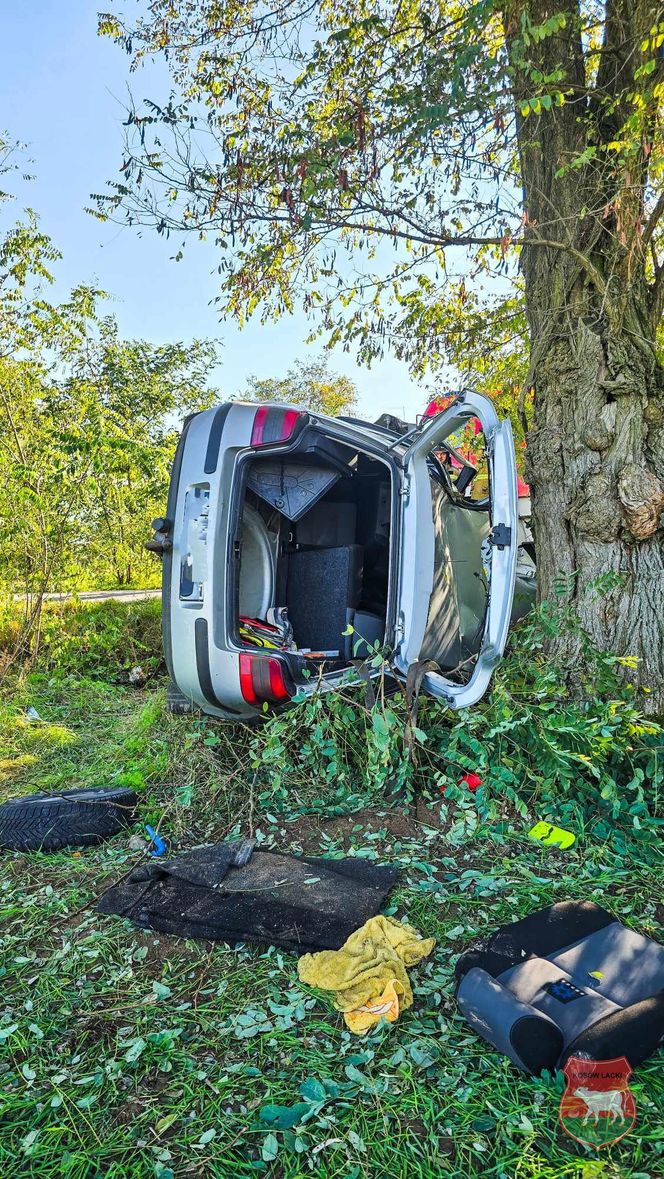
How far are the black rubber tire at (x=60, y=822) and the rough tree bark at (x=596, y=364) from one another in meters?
2.75

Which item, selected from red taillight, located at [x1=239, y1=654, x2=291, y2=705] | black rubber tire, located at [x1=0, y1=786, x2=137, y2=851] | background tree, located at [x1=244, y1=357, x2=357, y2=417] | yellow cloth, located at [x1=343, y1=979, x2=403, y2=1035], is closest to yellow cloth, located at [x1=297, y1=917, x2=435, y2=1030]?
yellow cloth, located at [x1=343, y1=979, x2=403, y2=1035]

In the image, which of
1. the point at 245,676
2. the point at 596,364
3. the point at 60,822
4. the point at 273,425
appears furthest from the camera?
the point at 596,364

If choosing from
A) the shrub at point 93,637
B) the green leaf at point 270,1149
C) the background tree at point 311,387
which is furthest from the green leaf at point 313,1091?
the background tree at point 311,387

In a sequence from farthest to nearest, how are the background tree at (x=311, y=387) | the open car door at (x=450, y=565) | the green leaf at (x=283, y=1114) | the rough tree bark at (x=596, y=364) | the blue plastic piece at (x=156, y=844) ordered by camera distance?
the background tree at (x=311, y=387) → the rough tree bark at (x=596, y=364) → the open car door at (x=450, y=565) → the blue plastic piece at (x=156, y=844) → the green leaf at (x=283, y=1114)

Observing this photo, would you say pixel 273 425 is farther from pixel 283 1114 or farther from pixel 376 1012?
pixel 283 1114

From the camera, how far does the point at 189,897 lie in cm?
289

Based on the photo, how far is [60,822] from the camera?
364 centimetres

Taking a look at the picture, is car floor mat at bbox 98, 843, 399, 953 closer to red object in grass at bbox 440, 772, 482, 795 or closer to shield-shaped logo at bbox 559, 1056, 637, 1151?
red object in grass at bbox 440, 772, 482, 795

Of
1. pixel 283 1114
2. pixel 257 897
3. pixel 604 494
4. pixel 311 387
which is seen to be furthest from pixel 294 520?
pixel 311 387

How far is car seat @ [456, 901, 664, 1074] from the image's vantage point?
189cm

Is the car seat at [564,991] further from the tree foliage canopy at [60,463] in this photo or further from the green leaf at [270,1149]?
the tree foliage canopy at [60,463]

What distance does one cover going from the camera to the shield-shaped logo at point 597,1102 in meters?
1.73

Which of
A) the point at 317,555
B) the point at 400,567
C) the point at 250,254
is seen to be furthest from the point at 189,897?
the point at 250,254

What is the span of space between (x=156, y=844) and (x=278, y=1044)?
1546 millimetres
